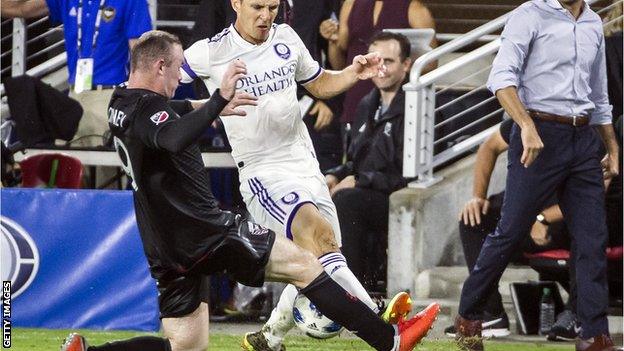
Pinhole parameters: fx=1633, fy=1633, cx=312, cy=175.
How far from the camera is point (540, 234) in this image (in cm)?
1133

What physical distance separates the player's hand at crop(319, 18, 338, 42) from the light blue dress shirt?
132 inches

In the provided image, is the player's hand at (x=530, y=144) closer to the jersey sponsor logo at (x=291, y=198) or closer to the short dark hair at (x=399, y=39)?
the jersey sponsor logo at (x=291, y=198)

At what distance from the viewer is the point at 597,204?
9812mm

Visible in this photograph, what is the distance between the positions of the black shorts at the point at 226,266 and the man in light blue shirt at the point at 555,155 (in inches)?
81.4

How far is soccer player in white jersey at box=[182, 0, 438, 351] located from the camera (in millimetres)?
9781

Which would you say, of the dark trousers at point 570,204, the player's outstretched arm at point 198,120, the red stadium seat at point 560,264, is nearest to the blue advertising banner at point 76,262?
the red stadium seat at point 560,264

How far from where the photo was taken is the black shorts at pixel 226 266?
820 cm

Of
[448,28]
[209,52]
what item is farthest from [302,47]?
[448,28]

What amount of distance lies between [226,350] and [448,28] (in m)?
5.86

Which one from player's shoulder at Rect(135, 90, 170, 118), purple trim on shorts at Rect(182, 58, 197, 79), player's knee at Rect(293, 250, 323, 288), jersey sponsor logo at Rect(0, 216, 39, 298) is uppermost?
player's shoulder at Rect(135, 90, 170, 118)

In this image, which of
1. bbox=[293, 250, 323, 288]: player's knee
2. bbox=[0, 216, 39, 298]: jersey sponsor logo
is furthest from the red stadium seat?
bbox=[0, 216, 39, 298]: jersey sponsor logo

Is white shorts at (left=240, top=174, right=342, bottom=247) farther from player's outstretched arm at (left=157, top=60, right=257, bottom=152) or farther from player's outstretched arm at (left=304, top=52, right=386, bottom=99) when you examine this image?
player's outstretched arm at (left=157, top=60, right=257, bottom=152)

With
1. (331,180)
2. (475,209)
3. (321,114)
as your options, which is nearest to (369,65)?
(475,209)

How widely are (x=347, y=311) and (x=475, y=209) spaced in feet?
9.78
